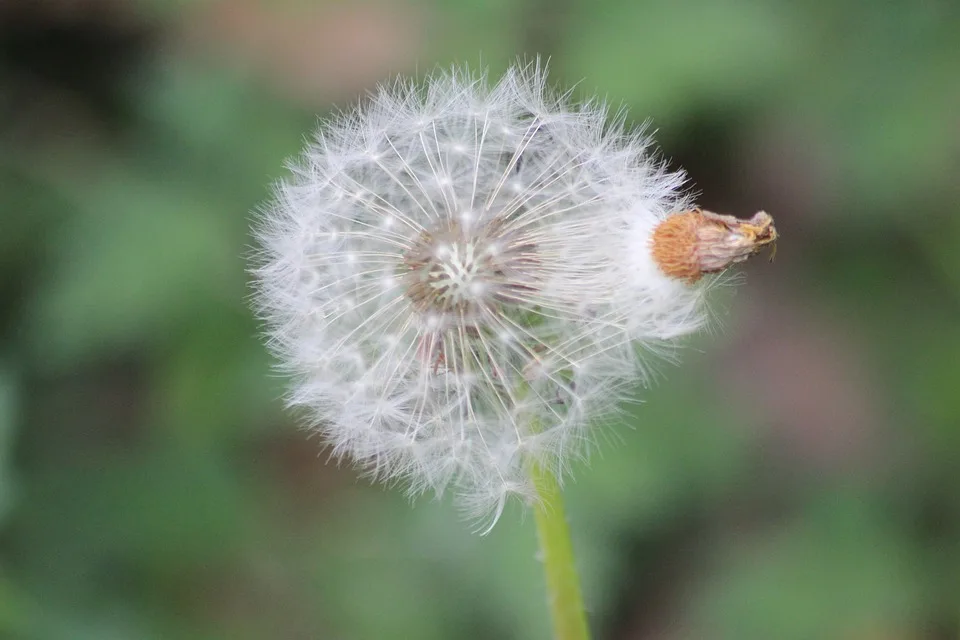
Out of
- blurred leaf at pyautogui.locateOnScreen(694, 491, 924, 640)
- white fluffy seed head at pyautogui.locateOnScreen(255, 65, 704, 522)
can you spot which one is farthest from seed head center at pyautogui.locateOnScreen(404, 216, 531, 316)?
blurred leaf at pyautogui.locateOnScreen(694, 491, 924, 640)

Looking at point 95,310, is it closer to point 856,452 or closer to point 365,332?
point 365,332

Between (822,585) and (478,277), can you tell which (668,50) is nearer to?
(478,277)

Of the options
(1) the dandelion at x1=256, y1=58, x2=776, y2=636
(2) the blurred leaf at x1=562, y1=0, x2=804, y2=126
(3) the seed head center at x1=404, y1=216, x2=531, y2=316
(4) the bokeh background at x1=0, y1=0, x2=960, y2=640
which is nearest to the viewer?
(1) the dandelion at x1=256, y1=58, x2=776, y2=636

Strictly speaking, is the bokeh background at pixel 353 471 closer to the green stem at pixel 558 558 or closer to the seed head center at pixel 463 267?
the green stem at pixel 558 558

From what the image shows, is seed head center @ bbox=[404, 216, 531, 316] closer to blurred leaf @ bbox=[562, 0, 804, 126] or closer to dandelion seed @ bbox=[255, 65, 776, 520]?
dandelion seed @ bbox=[255, 65, 776, 520]

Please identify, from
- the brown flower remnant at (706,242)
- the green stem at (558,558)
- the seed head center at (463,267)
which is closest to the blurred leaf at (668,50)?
the seed head center at (463,267)

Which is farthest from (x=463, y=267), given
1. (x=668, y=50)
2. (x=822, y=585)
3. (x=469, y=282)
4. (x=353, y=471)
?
(x=822, y=585)
